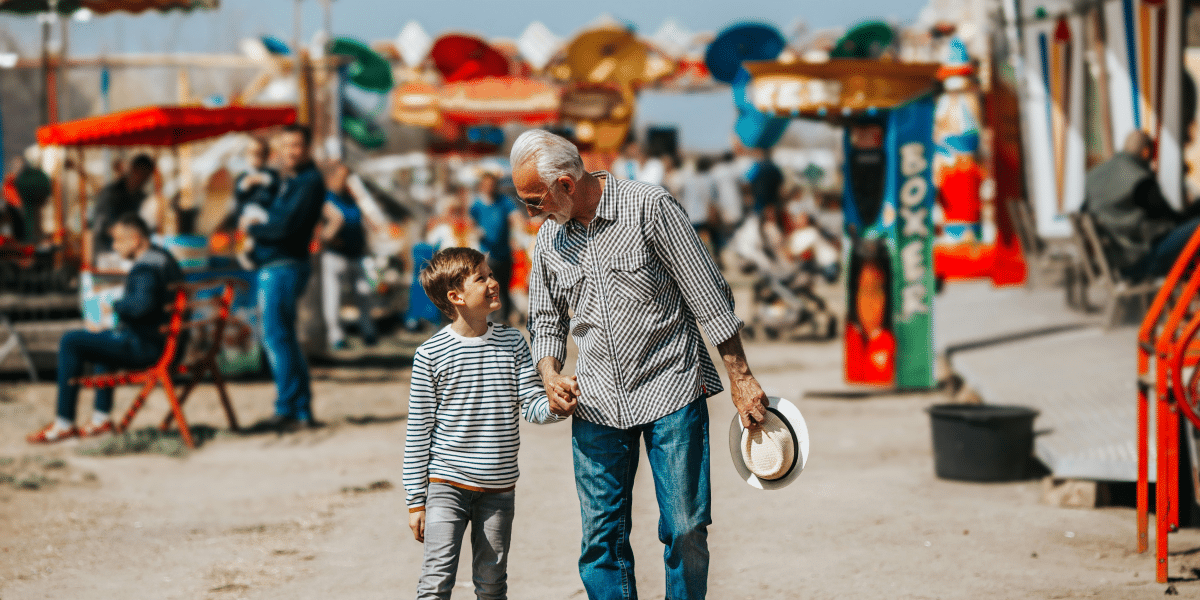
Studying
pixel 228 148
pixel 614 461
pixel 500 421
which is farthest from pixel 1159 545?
pixel 228 148

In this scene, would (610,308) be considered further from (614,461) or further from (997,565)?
(997,565)

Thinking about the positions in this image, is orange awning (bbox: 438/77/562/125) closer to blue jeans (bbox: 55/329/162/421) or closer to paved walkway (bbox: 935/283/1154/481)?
paved walkway (bbox: 935/283/1154/481)

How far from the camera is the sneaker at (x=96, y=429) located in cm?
783

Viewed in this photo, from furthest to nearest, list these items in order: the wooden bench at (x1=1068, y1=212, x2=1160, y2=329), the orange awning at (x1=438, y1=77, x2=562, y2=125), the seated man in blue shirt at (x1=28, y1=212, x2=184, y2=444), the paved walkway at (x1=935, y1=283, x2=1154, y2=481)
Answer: the orange awning at (x1=438, y1=77, x2=562, y2=125) → the wooden bench at (x1=1068, y1=212, x2=1160, y2=329) → the seated man in blue shirt at (x1=28, y1=212, x2=184, y2=444) → the paved walkway at (x1=935, y1=283, x2=1154, y2=481)

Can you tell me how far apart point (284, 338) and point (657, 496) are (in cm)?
520

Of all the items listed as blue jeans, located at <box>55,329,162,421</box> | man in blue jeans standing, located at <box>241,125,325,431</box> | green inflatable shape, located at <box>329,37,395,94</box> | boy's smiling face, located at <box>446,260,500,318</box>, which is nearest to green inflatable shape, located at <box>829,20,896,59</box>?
man in blue jeans standing, located at <box>241,125,325,431</box>

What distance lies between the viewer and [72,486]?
21.5 feet

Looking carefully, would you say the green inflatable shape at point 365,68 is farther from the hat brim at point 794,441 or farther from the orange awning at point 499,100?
the hat brim at point 794,441

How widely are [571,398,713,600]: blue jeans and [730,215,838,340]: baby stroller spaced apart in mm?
10086

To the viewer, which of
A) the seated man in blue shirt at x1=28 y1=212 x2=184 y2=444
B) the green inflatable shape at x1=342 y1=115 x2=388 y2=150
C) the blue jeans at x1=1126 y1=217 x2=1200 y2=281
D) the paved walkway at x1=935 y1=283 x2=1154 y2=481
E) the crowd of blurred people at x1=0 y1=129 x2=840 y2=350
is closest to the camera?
the paved walkway at x1=935 y1=283 x2=1154 y2=481

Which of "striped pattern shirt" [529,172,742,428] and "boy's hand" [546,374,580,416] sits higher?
"striped pattern shirt" [529,172,742,428]

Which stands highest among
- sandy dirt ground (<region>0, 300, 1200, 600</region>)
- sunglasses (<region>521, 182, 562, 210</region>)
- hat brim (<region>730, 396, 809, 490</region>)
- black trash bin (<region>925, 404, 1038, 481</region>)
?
sunglasses (<region>521, 182, 562, 210</region>)

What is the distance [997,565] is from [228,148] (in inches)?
570

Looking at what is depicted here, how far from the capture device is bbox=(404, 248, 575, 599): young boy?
3.43 metres
